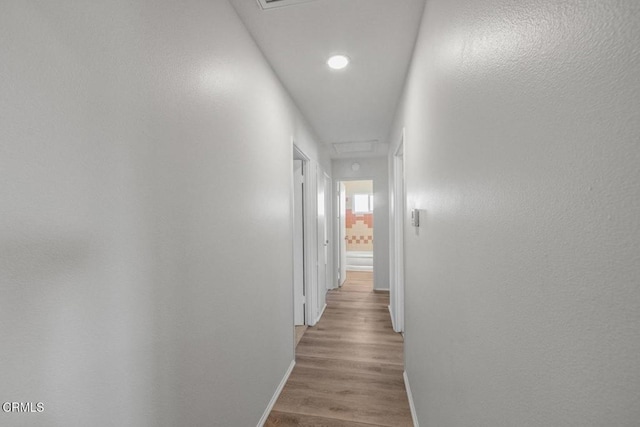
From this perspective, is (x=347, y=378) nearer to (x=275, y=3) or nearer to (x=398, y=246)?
(x=398, y=246)

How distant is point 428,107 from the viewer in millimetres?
1386

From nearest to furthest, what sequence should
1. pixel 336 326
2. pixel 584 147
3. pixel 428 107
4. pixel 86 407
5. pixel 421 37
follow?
pixel 584 147
pixel 86 407
pixel 428 107
pixel 421 37
pixel 336 326

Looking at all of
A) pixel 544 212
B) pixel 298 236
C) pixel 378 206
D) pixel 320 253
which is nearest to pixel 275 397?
pixel 298 236

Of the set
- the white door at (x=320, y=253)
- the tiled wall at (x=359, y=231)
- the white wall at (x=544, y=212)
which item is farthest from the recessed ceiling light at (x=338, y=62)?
the tiled wall at (x=359, y=231)

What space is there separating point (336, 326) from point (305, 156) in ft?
6.98

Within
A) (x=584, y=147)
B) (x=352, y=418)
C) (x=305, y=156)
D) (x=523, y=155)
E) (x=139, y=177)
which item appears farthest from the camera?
(x=305, y=156)

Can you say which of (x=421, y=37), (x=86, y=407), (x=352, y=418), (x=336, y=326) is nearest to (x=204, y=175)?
(x=86, y=407)

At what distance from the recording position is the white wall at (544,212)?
338mm

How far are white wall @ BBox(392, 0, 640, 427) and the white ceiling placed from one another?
0.71m

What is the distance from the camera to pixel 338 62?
1977mm

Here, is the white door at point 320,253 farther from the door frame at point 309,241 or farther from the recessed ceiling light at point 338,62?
the recessed ceiling light at point 338,62

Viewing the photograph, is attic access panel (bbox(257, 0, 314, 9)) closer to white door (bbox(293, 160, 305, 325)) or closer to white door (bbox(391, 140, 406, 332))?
white door (bbox(391, 140, 406, 332))

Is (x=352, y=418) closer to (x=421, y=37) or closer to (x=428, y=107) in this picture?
(x=428, y=107)

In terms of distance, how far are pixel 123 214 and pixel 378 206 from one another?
14.8ft
